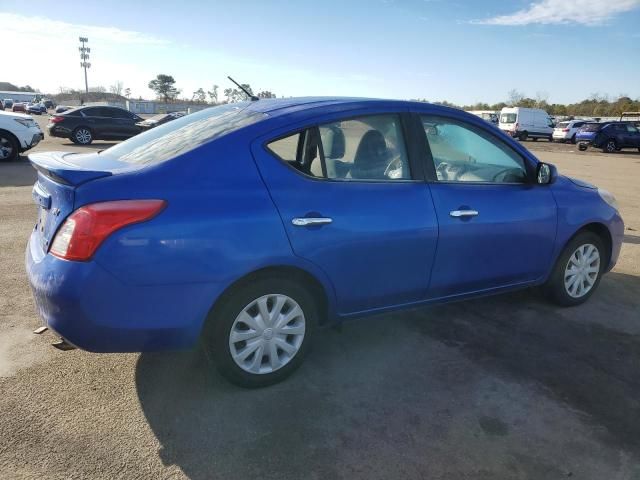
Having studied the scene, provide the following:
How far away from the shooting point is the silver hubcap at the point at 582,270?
4.30 m

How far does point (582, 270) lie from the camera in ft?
14.4

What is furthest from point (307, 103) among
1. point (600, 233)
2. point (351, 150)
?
point (600, 233)

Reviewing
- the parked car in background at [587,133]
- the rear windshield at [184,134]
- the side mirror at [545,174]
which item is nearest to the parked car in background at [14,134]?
the rear windshield at [184,134]

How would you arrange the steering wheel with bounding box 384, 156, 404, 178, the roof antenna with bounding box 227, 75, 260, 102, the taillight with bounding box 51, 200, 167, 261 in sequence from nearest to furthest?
the taillight with bounding box 51, 200, 167, 261 → the steering wheel with bounding box 384, 156, 404, 178 → the roof antenna with bounding box 227, 75, 260, 102

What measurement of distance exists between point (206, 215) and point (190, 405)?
3.56 feet

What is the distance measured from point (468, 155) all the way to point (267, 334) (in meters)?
2.03

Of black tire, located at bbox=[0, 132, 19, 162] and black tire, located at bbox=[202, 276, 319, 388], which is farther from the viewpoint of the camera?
black tire, located at bbox=[0, 132, 19, 162]

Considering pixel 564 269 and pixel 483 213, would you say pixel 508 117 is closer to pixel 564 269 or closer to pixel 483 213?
pixel 564 269

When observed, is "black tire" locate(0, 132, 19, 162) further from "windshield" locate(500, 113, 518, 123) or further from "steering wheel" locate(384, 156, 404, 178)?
"windshield" locate(500, 113, 518, 123)

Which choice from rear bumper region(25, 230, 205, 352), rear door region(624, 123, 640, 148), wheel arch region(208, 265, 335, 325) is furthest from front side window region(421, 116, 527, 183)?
rear door region(624, 123, 640, 148)

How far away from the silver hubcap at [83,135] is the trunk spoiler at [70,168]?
17.1m

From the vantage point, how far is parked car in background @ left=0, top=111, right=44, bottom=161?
39.5ft

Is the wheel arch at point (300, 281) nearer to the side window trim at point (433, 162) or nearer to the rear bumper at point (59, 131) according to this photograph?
the side window trim at point (433, 162)

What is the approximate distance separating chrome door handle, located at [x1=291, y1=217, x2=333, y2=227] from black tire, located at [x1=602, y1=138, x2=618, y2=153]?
30.0m
